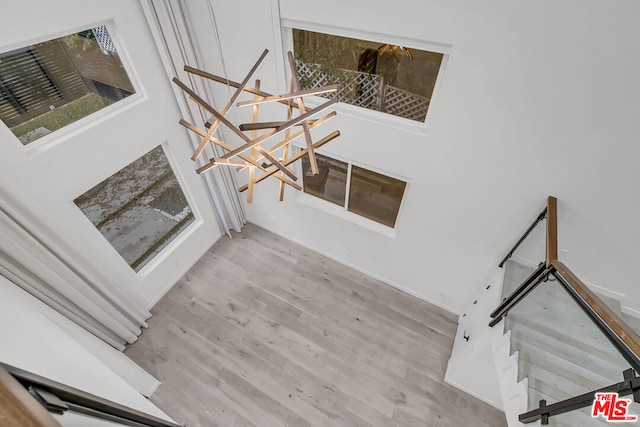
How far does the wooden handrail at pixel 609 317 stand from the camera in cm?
130

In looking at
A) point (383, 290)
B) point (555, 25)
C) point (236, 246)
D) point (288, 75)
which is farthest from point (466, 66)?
point (236, 246)

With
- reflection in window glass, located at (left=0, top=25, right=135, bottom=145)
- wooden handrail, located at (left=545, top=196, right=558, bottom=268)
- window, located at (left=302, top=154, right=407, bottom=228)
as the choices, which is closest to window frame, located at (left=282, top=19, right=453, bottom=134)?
window, located at (left=302, top=154, right=407, bottom=228)

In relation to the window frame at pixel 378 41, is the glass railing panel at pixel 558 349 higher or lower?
lower

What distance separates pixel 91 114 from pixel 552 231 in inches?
164

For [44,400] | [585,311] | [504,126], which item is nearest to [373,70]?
[504,126]

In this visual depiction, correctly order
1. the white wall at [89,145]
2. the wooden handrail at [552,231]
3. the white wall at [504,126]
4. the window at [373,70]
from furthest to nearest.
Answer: the window at [373,70] → the white wall at [89,145] → the wooden handrail at [552,231] → the white wall at [504,126]

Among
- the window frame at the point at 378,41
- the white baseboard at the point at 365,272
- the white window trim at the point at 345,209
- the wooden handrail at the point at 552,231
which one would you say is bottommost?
the wooden handrail at the point at 552,231

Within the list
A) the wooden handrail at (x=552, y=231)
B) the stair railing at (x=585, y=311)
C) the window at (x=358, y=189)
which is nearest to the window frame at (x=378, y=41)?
the window at (x=358, y=189)

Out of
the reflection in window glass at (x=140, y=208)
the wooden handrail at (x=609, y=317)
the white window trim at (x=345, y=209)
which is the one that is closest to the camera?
the wooden handrail at (x=609, y=317)

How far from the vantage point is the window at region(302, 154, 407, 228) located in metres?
3.94

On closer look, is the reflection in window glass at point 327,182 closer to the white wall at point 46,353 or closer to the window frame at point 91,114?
the window frame at point 91,114

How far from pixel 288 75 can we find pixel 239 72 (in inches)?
24.5

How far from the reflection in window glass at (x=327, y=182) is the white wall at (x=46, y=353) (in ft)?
9.82

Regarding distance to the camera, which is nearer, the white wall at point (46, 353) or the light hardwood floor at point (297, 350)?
the white wall at point (46, 353)
